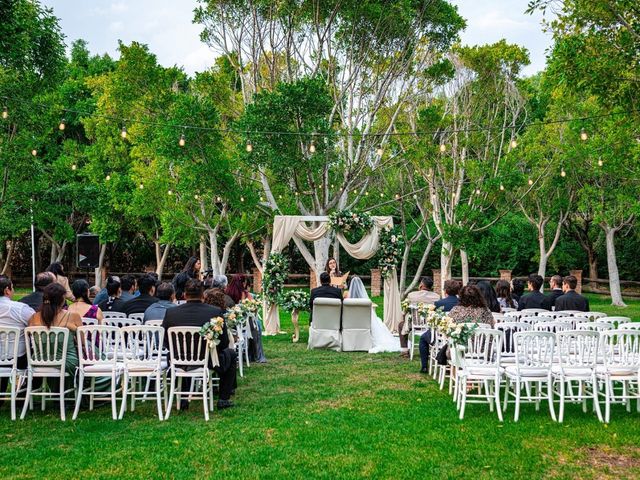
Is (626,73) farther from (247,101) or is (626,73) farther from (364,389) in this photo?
(247,101)

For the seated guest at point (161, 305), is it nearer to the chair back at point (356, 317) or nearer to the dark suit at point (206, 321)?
the dark suit at point (206, 321)

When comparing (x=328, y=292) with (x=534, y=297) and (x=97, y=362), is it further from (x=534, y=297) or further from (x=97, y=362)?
(x=97, y=362)

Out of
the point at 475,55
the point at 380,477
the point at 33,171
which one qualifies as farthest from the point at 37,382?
the point at 475,55

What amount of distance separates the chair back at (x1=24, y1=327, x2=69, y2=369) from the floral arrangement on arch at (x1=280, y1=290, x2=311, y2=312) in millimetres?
7068

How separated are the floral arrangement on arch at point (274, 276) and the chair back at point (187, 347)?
23.1 ft

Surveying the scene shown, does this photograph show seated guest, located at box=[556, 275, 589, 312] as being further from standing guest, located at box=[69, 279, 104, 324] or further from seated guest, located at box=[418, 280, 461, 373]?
standing guest, located at box=[69, 279, 104, 324]

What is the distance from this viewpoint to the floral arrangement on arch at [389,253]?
14.8 metres

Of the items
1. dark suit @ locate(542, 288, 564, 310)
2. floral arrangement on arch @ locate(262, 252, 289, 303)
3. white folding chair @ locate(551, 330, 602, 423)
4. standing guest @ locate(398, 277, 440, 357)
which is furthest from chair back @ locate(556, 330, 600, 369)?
floral arrangement on arch @ locate(262, 252, 289, 303)

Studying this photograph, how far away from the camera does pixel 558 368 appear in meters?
6.68

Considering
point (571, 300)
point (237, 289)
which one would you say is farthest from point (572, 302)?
point (237, 289)

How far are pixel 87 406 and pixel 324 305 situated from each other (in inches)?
215

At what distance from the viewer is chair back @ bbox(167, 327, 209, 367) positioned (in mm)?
6648

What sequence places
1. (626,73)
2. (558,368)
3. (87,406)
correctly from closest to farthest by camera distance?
(558,368) < (87,406) < (626,73)

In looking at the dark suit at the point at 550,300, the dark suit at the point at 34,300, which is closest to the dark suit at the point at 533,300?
the dark suit at the point at 550,300
